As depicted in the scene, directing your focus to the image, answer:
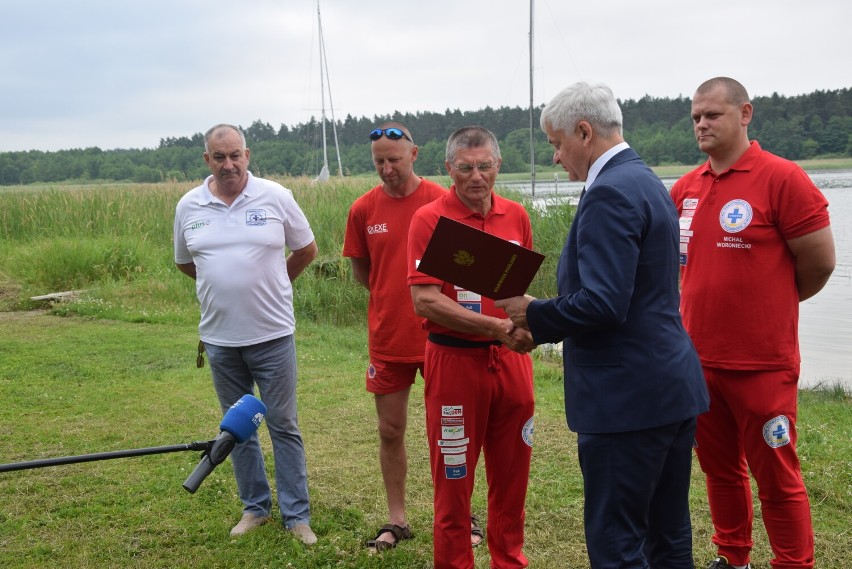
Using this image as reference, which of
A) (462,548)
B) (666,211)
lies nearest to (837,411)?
(462,548)

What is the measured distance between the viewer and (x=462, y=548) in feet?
12.1

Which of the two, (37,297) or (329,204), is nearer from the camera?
(37,297)

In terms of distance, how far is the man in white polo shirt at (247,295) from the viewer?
4.39 metres

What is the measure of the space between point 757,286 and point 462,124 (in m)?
21.6

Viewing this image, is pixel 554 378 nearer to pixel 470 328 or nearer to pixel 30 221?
pixel 470 328

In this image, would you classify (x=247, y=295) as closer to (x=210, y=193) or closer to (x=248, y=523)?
(x=210, y=193)

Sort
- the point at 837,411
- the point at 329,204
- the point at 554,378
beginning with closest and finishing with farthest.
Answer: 1. the point at 837,411
2. the point at 554,378
3. the point at 329,204

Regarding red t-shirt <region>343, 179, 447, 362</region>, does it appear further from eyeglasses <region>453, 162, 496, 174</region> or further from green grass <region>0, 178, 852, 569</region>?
green grass <region>0, 178, 852, 569</region>

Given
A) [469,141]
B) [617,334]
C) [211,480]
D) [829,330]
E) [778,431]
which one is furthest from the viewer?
[829,330]

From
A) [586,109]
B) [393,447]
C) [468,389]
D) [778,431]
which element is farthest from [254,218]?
[778,431]

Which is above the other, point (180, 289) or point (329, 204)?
point (329, 204)

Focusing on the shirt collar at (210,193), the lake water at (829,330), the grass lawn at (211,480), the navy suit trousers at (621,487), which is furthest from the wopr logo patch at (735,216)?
the lake water at (829,330)

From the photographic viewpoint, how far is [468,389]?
3.62m

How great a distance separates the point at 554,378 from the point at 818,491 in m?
3.58
